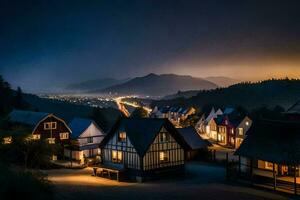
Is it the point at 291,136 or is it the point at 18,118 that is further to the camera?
A: the point at 18,118

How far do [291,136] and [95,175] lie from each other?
73.0 ft

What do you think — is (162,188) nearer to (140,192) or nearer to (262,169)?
(140,192)

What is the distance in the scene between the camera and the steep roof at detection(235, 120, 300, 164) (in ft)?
120

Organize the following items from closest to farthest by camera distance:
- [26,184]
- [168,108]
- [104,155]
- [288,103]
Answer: [26,184], [104,155], [168,108], [288,103]

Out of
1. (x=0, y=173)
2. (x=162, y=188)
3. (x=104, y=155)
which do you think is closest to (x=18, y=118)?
(x=104, y=155)

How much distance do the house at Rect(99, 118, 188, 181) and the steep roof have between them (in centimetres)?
843

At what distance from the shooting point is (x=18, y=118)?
6450 cm

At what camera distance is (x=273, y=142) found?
38.8 meters

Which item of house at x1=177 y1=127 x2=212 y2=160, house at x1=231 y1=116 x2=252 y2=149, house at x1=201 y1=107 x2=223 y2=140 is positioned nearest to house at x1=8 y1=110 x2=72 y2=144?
house at x1=177 y1=127 x2=212 y2=160

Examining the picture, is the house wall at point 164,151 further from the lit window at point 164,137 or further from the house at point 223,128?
the house at point 223,128

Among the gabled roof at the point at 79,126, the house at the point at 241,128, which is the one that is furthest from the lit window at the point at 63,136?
the house at the point at 241,128

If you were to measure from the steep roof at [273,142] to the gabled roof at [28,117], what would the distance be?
107 feet

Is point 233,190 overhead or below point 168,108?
below

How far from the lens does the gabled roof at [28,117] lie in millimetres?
60531
